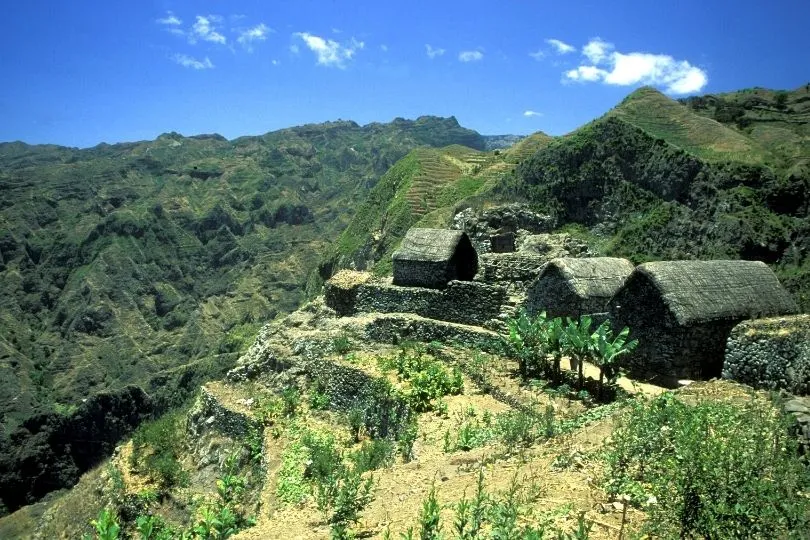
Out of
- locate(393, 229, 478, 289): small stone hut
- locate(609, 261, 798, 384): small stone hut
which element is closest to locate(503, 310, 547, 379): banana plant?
locate(609, 261, 798, 384): small stone hut

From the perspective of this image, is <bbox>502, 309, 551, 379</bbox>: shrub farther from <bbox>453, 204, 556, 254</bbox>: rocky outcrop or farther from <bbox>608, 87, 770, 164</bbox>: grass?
<bbox>608, 87, 770, 164</bbox>: grass

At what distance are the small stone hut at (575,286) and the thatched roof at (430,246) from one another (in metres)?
2.99

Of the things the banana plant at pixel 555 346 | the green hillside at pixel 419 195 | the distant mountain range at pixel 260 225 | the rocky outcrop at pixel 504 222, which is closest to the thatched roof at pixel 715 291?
the banana plant at pixel 555 346

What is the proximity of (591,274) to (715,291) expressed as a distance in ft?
12.4

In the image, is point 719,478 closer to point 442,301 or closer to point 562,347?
point 562,347

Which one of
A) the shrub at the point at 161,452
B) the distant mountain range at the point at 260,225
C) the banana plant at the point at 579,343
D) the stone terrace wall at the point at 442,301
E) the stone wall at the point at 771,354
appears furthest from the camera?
the distant mountain range at the point at 260,225

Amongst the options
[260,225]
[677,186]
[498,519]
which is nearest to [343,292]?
[498,519]

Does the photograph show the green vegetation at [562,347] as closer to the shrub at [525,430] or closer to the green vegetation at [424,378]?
the green vegetation at [424,378]

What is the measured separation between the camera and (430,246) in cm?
1795

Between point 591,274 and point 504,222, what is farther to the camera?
point 504,222

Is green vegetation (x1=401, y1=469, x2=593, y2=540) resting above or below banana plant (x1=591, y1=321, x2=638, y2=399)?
below

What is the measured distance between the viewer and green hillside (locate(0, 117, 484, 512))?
82.2 metres

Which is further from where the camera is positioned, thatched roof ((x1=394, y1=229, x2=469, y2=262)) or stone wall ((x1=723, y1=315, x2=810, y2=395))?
thatched roof ((x1=394, y1=229, x2=469, y2=262))

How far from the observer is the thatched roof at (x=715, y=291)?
1155cm
